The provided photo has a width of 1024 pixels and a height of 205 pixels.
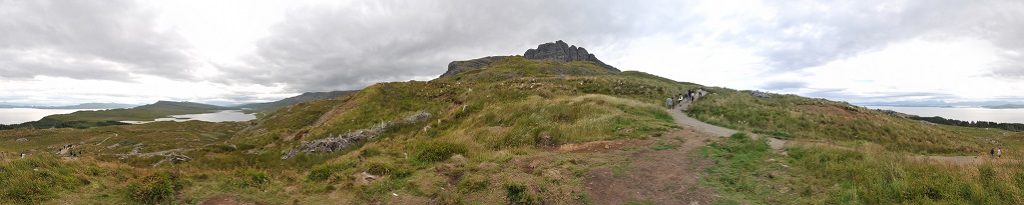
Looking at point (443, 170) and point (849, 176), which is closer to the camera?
point (849, 176)

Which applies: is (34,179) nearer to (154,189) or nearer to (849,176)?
(154,189)

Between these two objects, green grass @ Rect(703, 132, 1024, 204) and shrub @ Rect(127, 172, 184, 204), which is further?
shrub @ Rect(127, 172, 184, 204)

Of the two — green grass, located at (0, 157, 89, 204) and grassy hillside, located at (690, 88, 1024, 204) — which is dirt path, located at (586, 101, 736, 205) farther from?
green grass, located at (0, 157, 89, 204)

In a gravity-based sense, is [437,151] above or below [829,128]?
below

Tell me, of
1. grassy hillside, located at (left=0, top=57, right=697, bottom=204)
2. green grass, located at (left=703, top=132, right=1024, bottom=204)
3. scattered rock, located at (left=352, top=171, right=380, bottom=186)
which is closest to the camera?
green grass, located at (left=703, top=132, right=1024, bottom=204)

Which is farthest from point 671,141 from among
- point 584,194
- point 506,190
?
point 506,190

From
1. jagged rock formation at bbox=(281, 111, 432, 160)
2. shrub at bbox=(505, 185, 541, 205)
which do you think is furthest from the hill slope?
jagged rock formation at bbox=(281, 111, 432, 160)

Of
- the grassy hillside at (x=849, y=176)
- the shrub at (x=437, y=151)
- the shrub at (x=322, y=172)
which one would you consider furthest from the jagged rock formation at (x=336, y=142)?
the grassy hillside at (x=849, y=176)

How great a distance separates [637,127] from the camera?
22.0 meters

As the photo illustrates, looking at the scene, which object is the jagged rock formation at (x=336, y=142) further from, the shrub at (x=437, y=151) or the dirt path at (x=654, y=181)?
the dirt path at (x=654, y=181)

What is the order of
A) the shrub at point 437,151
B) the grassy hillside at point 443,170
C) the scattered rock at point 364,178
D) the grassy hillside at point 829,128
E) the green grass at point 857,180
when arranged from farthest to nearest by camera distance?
the grassy hillside at point 829,128 < the shrub at point 437,151 < the scattered rock at point 364,178 < the grassy hillside at point 443,170 < the green grass at point 857,180

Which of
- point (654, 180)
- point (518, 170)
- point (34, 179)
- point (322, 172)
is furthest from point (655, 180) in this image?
point (34, 179)

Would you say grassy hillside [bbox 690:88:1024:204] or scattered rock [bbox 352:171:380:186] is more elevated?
grassy hillside [bbox 690:88:1024:204]

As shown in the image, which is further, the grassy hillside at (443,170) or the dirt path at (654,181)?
the grassy hillside at (443,170)
